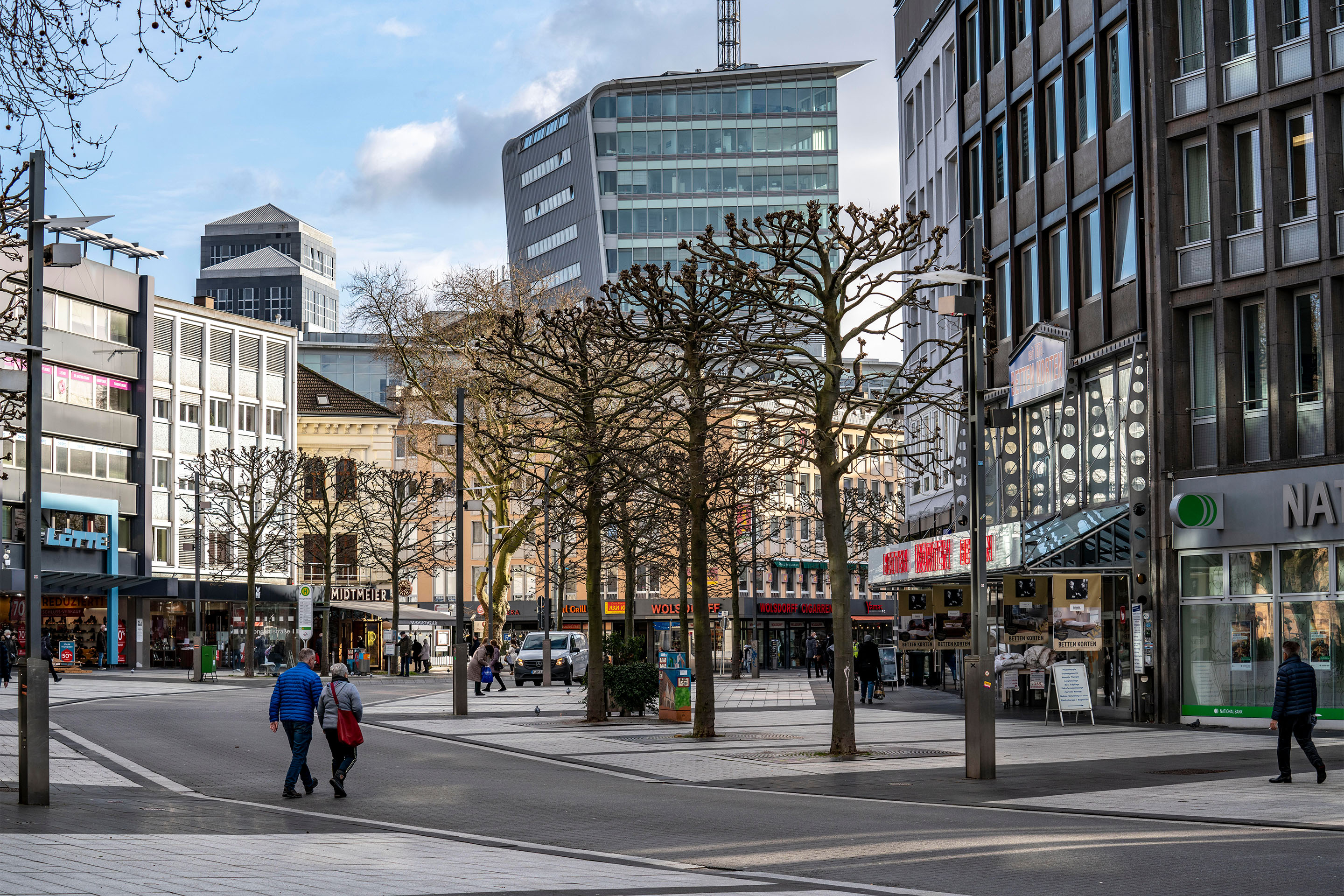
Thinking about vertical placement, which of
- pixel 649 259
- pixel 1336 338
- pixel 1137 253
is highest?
pixel 649 259

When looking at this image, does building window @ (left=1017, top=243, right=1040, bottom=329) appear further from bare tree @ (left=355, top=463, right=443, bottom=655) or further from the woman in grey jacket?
bare tree @ (left=355, top=463, right=443, bottom=655)

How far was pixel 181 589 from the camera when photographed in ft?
246

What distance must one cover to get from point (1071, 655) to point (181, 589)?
167 feet

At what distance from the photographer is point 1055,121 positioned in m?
35.9

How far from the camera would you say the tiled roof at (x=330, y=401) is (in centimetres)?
9819

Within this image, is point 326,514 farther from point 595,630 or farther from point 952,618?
point 595,630

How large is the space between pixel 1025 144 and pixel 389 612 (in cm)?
4904

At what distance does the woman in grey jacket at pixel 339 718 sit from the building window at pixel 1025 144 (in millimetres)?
23438

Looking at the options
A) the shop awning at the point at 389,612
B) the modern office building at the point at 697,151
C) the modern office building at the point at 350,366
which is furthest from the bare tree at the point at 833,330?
the modern office building at the point at 350,366

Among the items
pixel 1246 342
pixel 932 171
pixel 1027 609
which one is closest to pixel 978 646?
pixel 1246 342

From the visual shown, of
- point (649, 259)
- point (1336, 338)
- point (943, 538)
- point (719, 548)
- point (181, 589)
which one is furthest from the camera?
point (649, 259)

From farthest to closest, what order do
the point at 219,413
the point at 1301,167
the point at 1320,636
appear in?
the point at 219,413
the point at 1301,167
the point at 1320,636

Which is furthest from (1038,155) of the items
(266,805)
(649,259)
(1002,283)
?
(649,259)

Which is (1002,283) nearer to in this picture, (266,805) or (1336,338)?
(1336,338)
